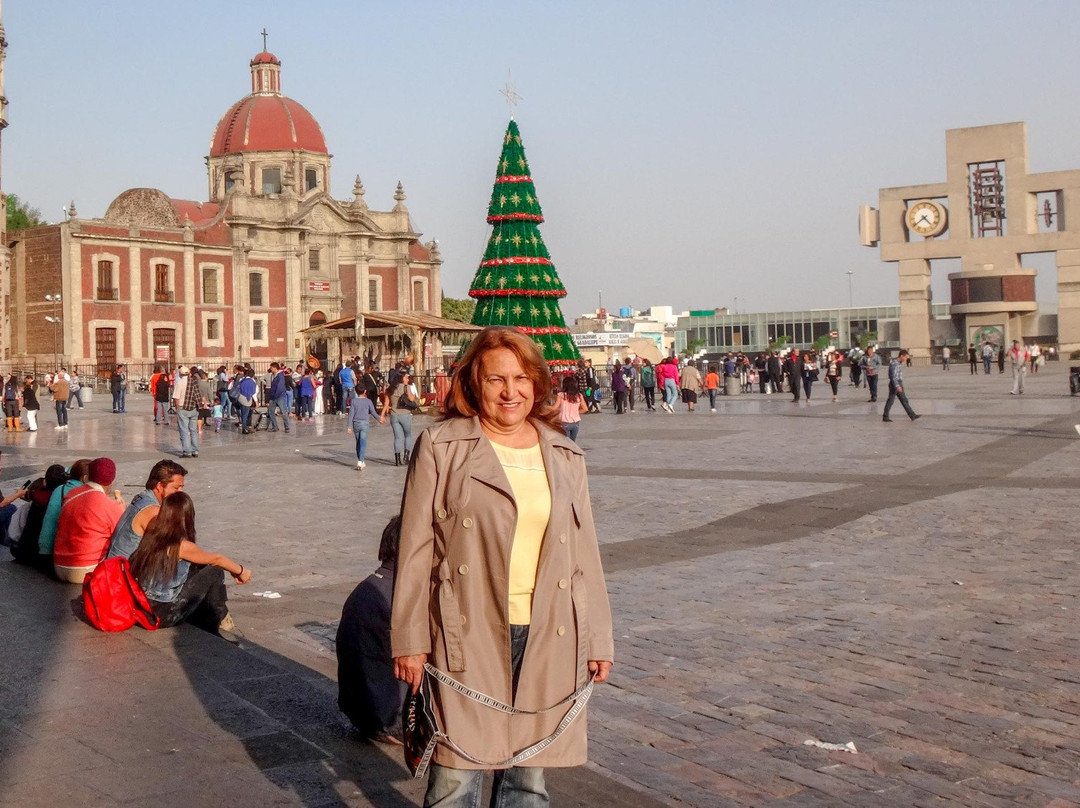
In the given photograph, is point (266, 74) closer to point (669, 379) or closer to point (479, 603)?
point (669, 379)

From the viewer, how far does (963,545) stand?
9844 mm

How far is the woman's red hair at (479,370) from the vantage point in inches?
139

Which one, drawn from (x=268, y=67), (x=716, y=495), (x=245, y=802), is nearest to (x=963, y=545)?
(x=716, y=495)

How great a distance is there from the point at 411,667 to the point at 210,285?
63479 millimetres

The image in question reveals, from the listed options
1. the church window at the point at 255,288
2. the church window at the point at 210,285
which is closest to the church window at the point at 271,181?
the church window at the point at 255,288

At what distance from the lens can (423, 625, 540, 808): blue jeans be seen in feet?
11.0

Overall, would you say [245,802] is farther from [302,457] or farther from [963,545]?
[302,457]

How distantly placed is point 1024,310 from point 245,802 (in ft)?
224

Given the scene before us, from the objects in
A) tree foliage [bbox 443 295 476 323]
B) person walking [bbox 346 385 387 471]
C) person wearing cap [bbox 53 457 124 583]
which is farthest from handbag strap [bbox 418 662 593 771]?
tree foliage [bbox 443 295 476 323]

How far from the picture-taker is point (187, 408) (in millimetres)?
20109

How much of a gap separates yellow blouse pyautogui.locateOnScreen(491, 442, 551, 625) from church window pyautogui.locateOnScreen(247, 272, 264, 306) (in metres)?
64.3

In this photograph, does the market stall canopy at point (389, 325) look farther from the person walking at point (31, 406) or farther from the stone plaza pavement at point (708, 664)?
the stone plaza pavement at point (708, 664)

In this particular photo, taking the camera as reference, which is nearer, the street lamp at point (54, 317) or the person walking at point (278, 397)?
the person walking at point (278, 397)

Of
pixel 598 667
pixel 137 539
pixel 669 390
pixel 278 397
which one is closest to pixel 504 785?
pixel 598 667
